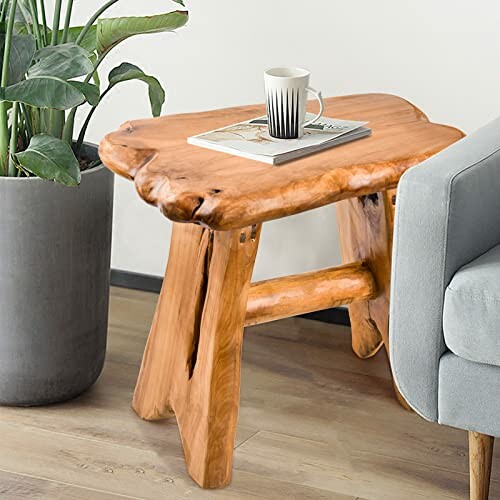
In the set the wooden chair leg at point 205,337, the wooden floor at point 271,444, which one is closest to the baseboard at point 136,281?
the wooden floor at point 271,444

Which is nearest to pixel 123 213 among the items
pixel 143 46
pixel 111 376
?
pixel 143 46

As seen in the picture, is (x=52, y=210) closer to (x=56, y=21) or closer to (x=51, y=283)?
(x=51, y=283)

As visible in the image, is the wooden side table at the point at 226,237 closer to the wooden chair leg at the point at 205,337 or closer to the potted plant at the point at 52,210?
the wooden chair leg at the point at 205,337

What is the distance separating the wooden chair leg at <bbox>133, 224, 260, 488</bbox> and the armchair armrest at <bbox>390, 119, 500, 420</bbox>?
276mm

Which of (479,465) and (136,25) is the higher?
(136,25)

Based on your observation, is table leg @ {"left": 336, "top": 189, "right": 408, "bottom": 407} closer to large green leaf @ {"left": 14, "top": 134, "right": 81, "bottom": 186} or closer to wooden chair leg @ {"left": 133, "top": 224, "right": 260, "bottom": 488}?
wooden chair leg @ {"left": 133, "top": 224, "right": 260, "bottom": 488}

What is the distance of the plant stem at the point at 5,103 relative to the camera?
1.69 meters

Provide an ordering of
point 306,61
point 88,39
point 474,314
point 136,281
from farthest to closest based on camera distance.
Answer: point 136,281 → point 306,61 → point 88,39 → point 474,314

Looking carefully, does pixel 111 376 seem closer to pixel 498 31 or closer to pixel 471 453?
pixel 471 453

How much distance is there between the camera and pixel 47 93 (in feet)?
5.29

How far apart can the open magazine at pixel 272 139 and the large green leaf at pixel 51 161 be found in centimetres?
22

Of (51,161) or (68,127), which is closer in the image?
(51,161)

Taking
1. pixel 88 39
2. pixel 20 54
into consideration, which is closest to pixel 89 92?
pixel 20 54

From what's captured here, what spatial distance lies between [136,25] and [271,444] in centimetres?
81
